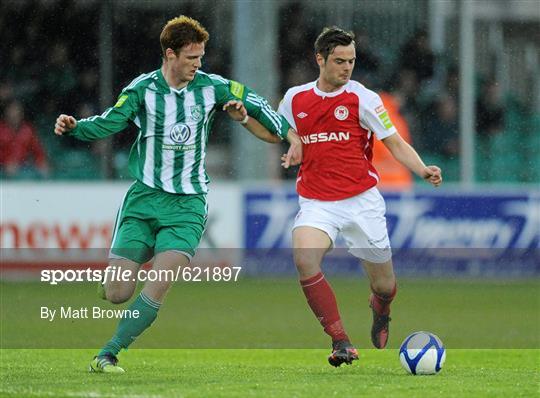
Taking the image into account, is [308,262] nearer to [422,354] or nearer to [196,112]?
[422,354]

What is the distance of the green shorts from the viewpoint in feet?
25.4

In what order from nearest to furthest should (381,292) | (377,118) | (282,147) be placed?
(377,118) → (381,292) → (282,147)

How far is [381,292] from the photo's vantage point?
8.77 m

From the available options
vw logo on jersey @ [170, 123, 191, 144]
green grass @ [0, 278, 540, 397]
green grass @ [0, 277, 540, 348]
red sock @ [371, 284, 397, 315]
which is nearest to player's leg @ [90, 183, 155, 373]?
vw logo on jersey @ [170, 123, 191, 144]

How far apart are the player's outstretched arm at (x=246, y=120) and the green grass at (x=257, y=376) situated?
1.38m

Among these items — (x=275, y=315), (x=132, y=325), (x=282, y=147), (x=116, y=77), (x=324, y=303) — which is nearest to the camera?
(x=132, y=325)

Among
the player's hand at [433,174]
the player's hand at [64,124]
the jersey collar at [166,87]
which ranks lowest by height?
the player's hand at [433,174]

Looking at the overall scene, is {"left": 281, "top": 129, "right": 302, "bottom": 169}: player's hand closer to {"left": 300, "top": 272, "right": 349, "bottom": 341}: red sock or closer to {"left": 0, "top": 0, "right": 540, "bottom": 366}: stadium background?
{"left": 300, "top": 272, "right": 349, "bottom": 341}: red sock

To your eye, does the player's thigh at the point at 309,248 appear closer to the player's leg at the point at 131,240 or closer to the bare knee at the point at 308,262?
the bare knee at the point at 308,262

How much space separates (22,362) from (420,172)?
2.73 meters

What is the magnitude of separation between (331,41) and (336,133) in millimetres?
591

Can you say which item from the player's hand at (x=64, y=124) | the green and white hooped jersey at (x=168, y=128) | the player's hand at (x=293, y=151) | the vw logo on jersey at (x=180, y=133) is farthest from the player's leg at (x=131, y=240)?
the player's hand at (x=293, y=151)

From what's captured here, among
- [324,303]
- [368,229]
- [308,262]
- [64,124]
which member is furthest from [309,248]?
[64,124]

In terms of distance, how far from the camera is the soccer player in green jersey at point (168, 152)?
25.2 ft
